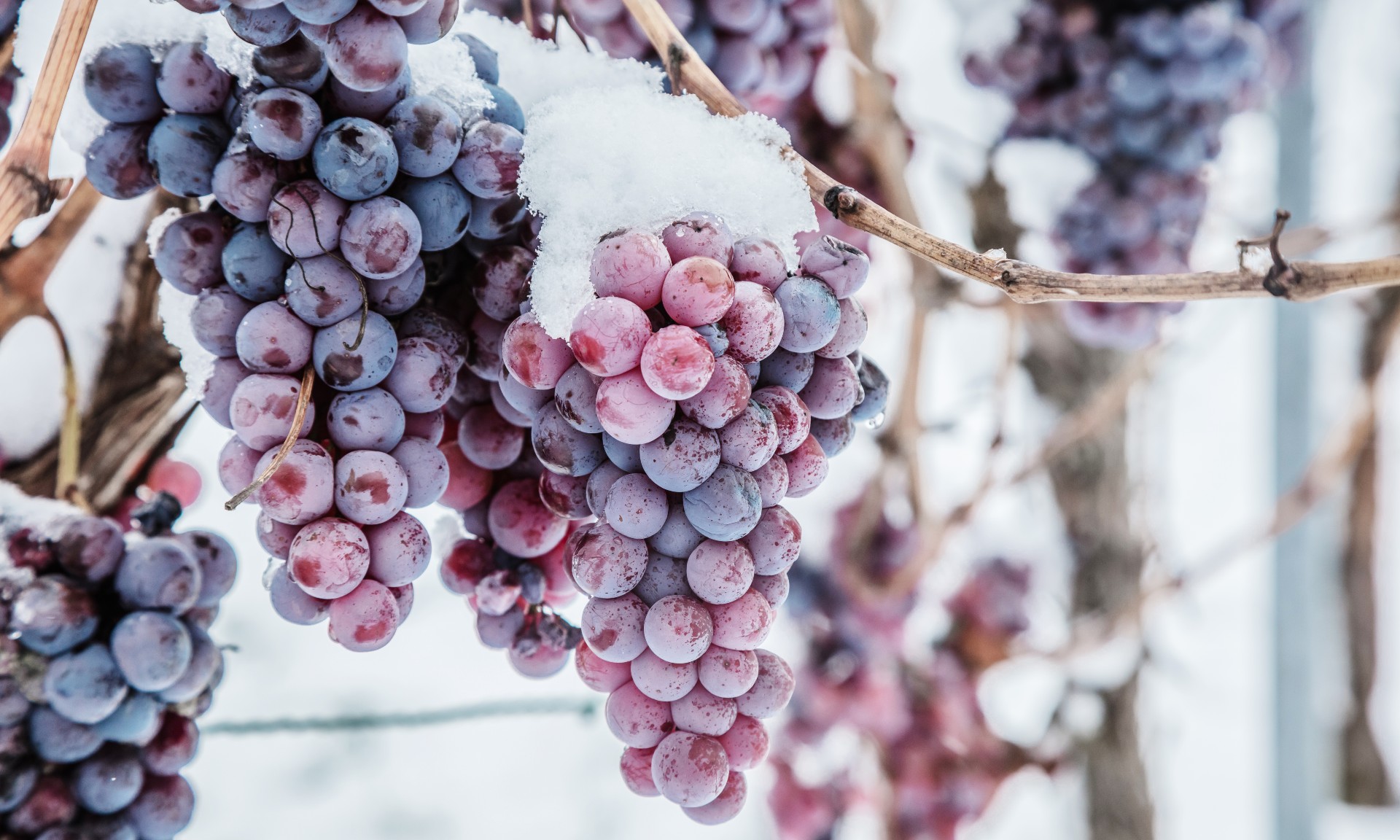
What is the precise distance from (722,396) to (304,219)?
6.1 inches

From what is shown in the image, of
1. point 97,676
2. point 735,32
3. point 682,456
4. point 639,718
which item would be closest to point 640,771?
point 639,718

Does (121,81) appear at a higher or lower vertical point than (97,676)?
higher

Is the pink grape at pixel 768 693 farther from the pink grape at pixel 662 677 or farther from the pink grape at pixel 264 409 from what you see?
the pink grape at pixel 264 409

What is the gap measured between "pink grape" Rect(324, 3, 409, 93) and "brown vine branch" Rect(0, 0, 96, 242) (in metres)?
0.09

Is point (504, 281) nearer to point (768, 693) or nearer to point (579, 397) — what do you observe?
point (579, 397)

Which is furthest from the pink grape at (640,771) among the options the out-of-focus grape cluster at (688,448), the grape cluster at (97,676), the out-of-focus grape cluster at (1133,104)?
the out-of-focus grape cluster at (1133,104)

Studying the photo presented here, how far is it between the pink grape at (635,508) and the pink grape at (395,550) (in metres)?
0.07

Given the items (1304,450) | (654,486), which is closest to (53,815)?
(654,486)

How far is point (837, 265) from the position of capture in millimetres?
331

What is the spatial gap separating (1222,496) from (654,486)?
70.0 inches

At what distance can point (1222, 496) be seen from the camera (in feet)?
5.82

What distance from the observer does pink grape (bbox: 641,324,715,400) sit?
0.29m

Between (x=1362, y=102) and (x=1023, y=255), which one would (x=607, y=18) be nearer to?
(x=1023, y=255)

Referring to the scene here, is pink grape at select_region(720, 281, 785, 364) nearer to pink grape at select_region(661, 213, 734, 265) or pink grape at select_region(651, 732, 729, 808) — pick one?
pink grape at select_region(661, 213, 734, 265)
